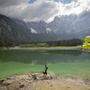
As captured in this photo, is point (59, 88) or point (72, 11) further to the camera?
point (72, 11)

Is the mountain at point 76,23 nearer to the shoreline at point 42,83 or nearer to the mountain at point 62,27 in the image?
the mountain at point 62,27

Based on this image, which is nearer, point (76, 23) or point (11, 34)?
point (76, 23)

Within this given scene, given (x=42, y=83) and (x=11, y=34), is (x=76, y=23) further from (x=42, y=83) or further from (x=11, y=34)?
(x=11, y=34)

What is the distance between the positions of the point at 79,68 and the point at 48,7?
184 cm

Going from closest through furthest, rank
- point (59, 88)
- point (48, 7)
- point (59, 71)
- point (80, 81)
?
point (59, 88) < point (80, 81) < point (59, 71) < point (48, 7)

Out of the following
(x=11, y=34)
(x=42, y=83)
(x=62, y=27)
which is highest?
(x=62, y=27)

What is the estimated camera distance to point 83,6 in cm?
801

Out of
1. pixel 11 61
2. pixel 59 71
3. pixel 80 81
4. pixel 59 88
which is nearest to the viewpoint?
pixel 59 88

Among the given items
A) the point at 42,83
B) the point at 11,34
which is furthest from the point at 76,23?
the point at 11,34

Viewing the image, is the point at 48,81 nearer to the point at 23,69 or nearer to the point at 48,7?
the point at 23,69

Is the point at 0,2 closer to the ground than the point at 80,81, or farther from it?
farther from it

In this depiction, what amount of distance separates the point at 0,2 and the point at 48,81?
129 inches

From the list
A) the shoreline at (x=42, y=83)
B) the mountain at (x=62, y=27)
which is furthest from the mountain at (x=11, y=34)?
the shoreline at (x=42, y=83)

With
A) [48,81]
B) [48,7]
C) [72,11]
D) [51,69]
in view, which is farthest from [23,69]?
[72,11]
